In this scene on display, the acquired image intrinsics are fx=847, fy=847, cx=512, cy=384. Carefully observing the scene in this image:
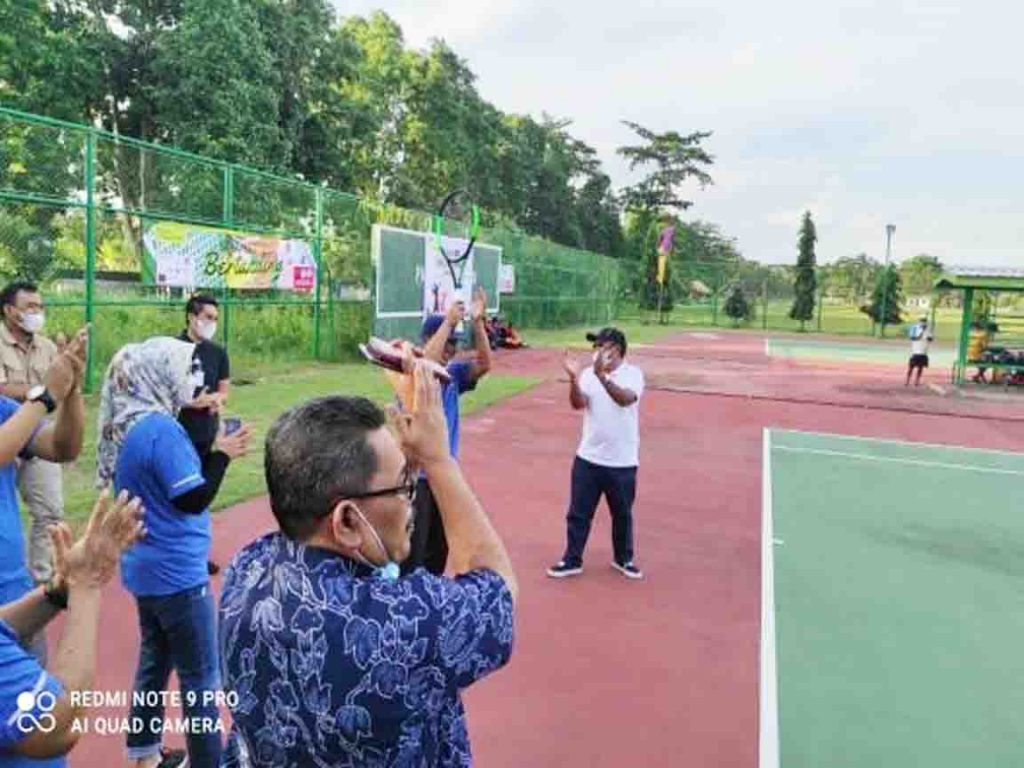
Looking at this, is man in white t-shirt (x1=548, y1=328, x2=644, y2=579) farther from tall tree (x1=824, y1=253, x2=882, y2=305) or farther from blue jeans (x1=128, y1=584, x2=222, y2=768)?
tall tree (x1=824, y1=253, x2=882, y2=305)

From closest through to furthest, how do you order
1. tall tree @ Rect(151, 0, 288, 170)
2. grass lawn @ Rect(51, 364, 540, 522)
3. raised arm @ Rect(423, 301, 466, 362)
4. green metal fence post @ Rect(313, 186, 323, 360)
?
raised arm @ Rect(423, 301, 466, 362)
grass lawn @ Rect(51, 364, 540, 522)
green metal fence post @ Rect(313, 186, 323, 360)
tall tree @ Rect(151, 0, 288, 170)

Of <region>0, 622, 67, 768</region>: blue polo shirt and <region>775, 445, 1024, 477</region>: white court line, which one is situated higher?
<region>0, 622, 67, 768</region>: blue polo shirt

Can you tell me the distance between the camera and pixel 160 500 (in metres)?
3.32

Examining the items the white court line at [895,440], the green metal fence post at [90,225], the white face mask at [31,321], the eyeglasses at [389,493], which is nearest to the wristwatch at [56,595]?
the eyeglasses at [389,493]

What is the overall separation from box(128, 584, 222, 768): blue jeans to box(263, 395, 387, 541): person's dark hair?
1.94 meters

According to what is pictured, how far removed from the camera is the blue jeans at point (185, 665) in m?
3.41

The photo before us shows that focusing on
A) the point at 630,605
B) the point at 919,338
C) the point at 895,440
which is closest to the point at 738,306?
the point at 919,338

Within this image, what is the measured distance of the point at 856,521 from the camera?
8.44m

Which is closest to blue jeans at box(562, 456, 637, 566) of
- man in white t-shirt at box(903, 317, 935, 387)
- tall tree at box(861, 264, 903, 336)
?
man in white t-shirt at box(903, 317, 935, 387)

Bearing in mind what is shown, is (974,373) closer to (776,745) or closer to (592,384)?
(592,384)

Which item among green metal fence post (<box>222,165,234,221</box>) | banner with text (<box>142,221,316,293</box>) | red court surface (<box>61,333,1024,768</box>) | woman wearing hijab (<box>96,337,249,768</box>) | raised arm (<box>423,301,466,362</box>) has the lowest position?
red court surface (<box>61,333,1024,768</box>)

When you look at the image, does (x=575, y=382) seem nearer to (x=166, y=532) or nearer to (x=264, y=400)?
(x=166, y=532)

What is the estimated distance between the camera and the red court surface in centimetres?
429

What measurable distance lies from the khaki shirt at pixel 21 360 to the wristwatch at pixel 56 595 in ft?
13.2
